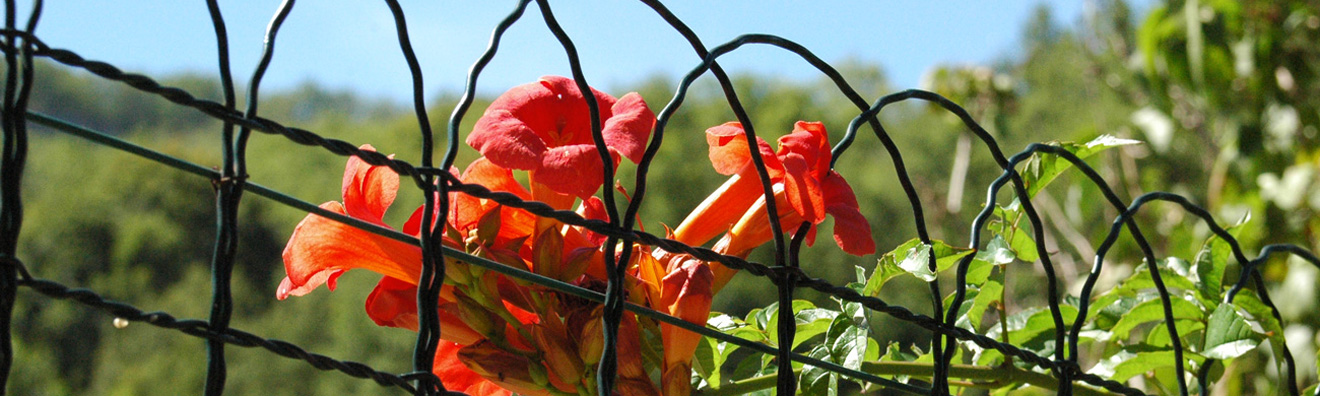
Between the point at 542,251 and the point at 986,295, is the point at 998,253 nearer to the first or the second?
the point at 986,295

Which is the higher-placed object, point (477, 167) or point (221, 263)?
point (477, 167)

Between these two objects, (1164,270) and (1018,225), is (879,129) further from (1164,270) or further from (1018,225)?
(1164,270)

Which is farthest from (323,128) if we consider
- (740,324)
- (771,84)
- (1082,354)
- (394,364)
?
(740,324)

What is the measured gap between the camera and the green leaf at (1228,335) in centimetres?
61

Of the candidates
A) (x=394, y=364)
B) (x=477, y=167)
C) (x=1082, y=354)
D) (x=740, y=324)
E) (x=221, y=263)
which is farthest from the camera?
(x=394, y=364)

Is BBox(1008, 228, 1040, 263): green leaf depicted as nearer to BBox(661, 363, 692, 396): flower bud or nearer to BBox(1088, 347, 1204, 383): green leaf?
BBox(1088, 347, 1204, 383): green leaf

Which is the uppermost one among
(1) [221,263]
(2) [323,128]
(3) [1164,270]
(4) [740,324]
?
(2) [323,128]

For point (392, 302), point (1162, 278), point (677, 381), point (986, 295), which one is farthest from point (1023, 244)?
point (392, 302)

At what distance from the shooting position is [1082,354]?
3.46 meters

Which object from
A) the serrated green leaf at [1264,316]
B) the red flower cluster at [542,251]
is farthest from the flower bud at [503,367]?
the serrated green leaf at [1264,316]

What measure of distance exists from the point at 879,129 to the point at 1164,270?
0.32 m

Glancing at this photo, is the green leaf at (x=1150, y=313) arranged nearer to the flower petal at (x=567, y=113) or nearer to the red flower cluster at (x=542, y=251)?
the red flower cluster at (x=542, y=251)

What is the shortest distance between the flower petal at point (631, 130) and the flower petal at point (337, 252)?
0.37 feet

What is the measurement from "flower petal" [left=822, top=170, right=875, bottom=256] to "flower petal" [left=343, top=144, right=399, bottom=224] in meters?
0.22
